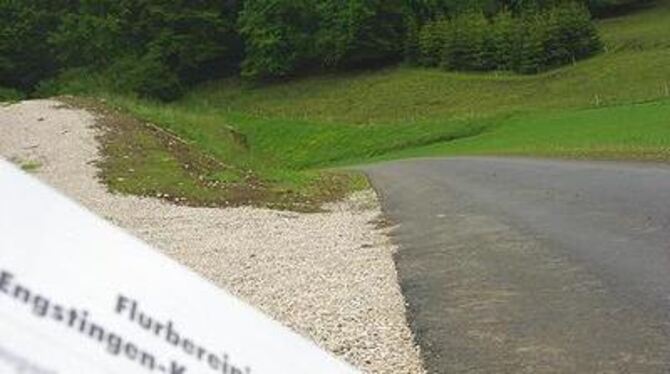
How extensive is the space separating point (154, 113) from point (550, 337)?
2960 centimetres

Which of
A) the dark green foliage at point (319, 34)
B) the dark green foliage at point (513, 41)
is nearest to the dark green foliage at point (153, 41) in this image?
the dark green foliage at point (319, 34)

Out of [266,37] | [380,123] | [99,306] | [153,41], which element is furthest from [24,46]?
[99,306]

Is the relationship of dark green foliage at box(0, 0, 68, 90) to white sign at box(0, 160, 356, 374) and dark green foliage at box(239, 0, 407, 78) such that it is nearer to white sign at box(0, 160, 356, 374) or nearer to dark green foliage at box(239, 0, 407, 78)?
dark green foliage at box(239, 0, 407, 78)

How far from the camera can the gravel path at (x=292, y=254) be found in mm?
8883

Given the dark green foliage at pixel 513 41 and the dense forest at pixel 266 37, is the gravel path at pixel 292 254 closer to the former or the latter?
the dark green foliage at pixel 513 41

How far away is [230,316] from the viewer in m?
1.98

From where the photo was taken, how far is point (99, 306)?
1.70 metres

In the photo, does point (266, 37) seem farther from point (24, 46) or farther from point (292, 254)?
point (292, 254)

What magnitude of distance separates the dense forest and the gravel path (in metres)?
48.3

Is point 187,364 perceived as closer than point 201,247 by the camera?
Yes

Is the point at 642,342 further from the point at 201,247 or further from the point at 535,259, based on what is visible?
the point at 201,247

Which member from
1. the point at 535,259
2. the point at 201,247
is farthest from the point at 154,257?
the point at 201,247

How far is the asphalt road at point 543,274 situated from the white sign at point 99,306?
5.60 metres

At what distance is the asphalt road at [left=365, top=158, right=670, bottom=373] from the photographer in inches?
301
